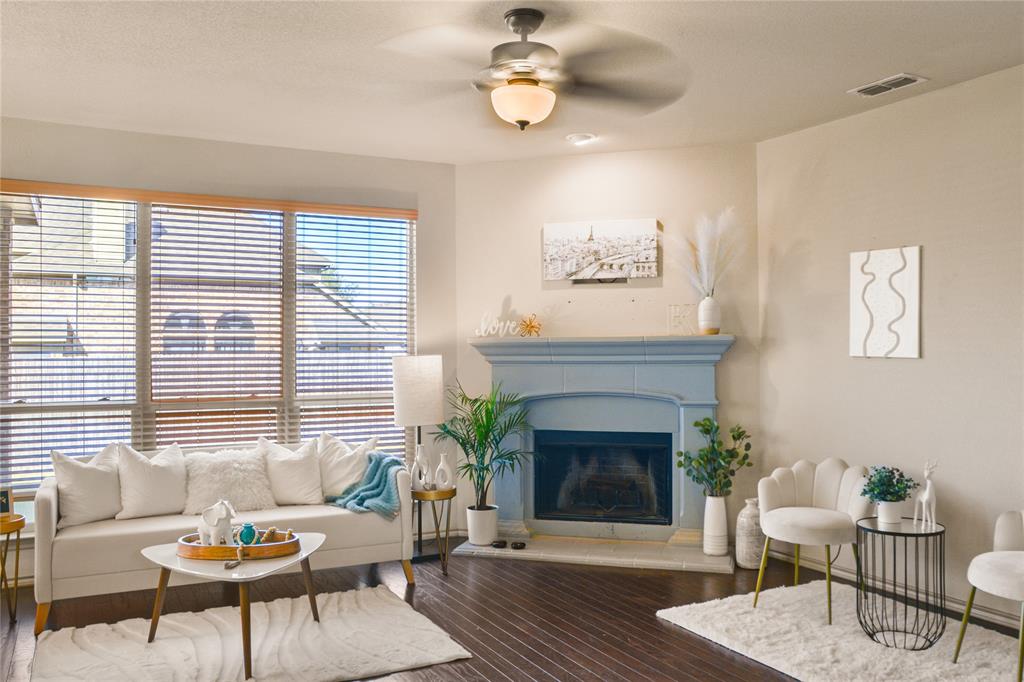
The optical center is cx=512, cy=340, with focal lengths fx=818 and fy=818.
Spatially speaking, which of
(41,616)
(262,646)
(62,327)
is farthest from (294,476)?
(62,327)

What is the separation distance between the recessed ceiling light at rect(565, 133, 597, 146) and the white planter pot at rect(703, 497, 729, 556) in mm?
2500

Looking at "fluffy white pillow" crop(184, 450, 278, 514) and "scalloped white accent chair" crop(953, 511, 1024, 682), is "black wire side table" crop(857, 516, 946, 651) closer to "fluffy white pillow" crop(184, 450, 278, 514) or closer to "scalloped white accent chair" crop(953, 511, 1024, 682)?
"scalloped white accent chair" crop(953, 511, 1024, 682)

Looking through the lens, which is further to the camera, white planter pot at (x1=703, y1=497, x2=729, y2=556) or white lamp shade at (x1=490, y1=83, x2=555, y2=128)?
white planter pot at (x1=703, y1=497, x2=729, y2=556)

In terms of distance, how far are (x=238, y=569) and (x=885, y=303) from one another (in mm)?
3744

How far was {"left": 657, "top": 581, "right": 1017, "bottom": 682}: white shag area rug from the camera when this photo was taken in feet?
11.4

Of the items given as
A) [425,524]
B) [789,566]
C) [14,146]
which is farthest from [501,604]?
[14,146]

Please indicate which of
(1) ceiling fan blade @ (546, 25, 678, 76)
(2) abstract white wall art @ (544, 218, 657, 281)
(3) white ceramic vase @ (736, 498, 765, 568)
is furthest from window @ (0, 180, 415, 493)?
(3) white ceramic vase @ (736, 498, 765, 568)

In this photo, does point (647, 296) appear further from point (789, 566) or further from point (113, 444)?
point (113, 444)

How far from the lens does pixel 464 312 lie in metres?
6.12

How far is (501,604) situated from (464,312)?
92.4 inches

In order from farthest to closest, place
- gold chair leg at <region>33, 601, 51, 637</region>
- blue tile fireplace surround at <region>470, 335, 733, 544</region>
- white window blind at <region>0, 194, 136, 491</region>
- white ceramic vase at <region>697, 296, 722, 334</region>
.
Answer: blue tile fireplace surround at <region>470, 335, 733, 544</region> → white ceramic vase at <region>697, 296, 722, 334</region> → white window blind at <region>0, 194, 136, 491</region> → gold chair leg at <region>33, 601, 51, 637</region>

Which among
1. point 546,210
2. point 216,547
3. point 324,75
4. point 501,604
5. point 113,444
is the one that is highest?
point 324,75

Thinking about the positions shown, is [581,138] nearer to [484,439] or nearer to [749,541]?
[484,439]

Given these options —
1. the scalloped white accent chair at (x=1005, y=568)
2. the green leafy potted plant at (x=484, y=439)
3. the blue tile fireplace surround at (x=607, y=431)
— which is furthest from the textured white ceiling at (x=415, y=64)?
the scalloped white accent chair at (x=1005, y=568)
